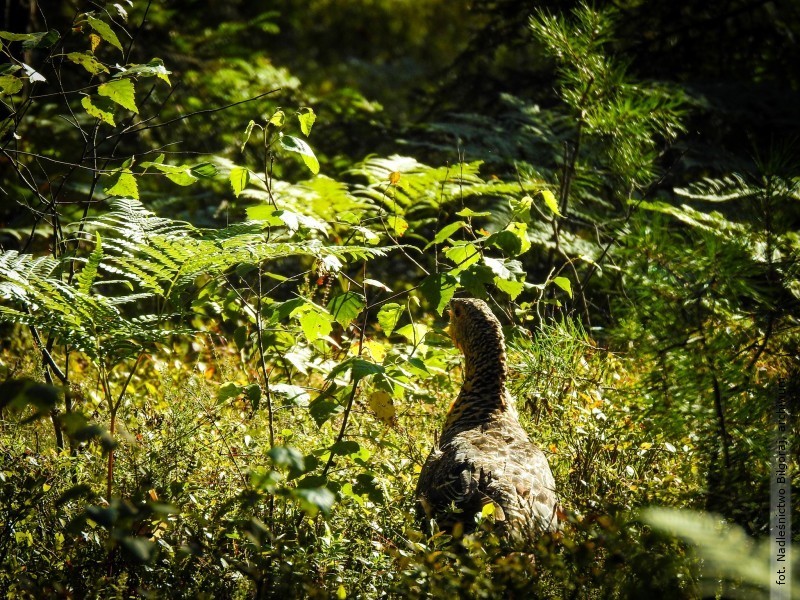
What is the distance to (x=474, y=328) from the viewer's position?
3.46m

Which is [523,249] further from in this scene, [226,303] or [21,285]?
[21,285]

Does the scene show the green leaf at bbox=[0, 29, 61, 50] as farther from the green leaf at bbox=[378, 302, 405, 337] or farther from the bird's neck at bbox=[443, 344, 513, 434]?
the bird's neck at bbox=[443, 344, 513, 434]

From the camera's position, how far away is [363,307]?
2803 millimetres

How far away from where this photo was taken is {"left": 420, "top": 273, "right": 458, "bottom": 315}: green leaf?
2520 mm

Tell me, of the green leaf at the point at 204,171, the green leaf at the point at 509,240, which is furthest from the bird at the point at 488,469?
the green leaf at the point at 204,171

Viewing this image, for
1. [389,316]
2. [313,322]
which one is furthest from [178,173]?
[389,316]

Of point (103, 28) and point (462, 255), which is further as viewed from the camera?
point (462, 255)

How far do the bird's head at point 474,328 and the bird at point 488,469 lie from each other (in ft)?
0.04

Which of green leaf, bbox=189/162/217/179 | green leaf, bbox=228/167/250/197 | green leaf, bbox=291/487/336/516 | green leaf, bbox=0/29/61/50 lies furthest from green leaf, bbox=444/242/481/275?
green leaf, bbox=0/29/61/50

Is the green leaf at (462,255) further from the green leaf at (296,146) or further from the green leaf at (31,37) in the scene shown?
the green leaf at (31,37)

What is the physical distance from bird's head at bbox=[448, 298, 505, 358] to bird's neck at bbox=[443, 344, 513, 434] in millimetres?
15

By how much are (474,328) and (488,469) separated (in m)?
0.88

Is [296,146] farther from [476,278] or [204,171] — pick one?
[476,278]

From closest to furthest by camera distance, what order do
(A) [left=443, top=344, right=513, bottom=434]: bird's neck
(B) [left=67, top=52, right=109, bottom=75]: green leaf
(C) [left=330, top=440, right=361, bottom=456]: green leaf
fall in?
1. (C) [left=330, top=440, right=361, bottom=456]: green leaf
2. (B) [left=67, top=52, right=109, bottom=75]: green leaf
3. (A) [left=443, top=344, right=513, bottom=434]: bird's neck
